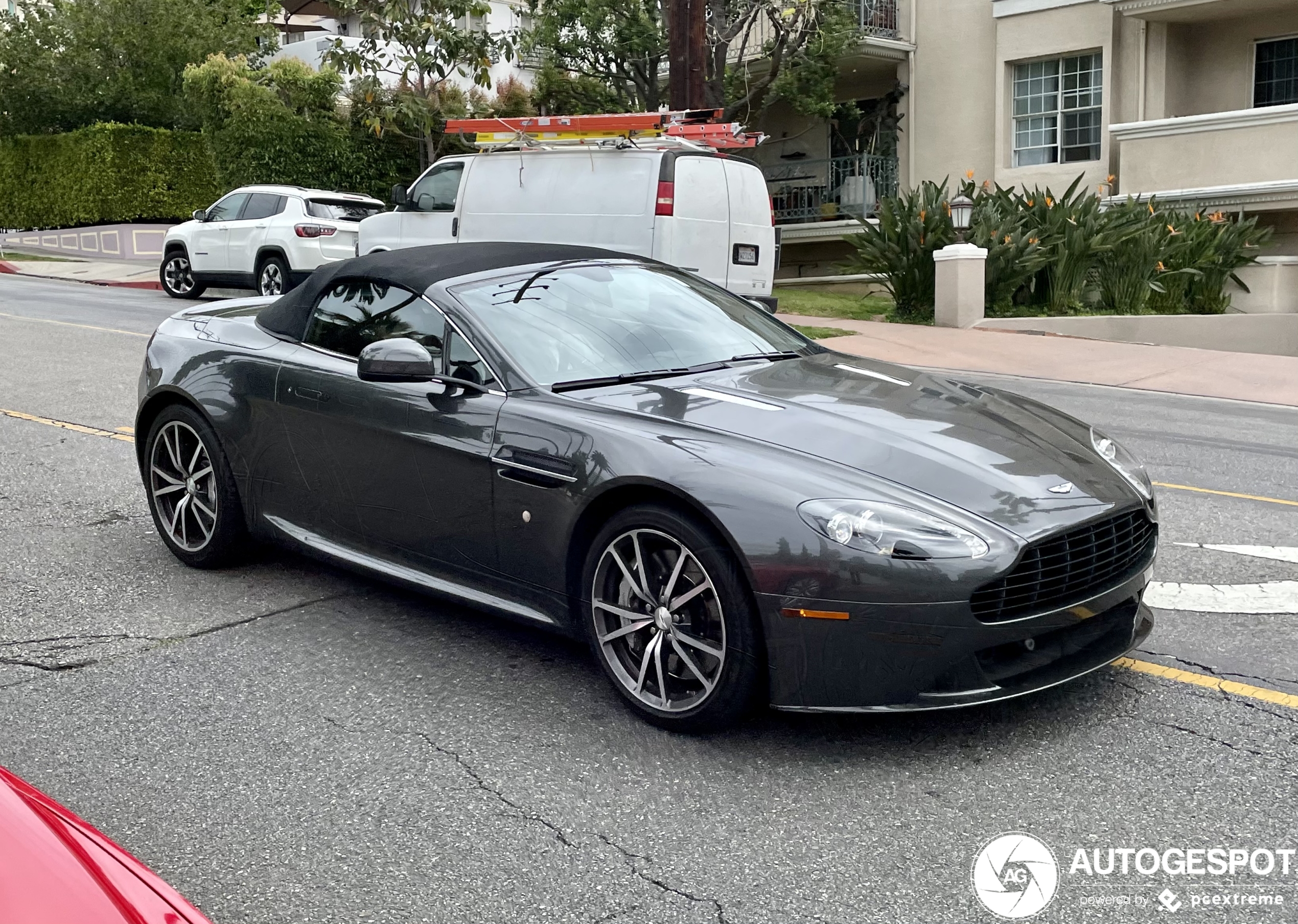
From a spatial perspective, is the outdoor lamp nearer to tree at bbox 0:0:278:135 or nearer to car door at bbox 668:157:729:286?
car door at bbox 668:157:729:286

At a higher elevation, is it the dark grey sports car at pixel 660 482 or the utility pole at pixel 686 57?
the utility pole at pixel 686 57

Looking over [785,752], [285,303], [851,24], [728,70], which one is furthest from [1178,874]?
[728,70]

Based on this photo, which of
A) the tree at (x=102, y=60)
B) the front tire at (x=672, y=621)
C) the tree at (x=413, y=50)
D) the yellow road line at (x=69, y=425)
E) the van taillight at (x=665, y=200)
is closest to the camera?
the front tire at (x=672, y=621)

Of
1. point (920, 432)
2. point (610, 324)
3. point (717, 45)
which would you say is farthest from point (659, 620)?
point (717, 45)

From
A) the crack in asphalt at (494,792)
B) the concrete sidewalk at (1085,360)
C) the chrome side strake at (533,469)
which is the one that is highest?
the chrome side strake at (533,469)

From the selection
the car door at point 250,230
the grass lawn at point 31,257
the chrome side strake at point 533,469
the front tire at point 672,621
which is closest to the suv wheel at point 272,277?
the car door at point 250,230

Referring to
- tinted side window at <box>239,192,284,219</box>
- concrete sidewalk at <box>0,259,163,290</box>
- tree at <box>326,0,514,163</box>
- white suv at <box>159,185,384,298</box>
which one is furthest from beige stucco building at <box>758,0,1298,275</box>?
concrete sidewalk at <box>0,259,163,290</box>

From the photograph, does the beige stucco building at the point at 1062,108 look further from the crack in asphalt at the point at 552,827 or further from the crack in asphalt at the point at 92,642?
the crack in asphalt at the point at 552,827

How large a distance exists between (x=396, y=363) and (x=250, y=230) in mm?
16170

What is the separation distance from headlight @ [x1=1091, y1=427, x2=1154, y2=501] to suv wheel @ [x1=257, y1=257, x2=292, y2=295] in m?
16.3

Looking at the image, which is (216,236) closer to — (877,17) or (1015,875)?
(877,17)

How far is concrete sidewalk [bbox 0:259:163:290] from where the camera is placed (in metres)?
25.6

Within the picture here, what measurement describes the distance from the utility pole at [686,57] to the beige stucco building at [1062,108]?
7.57 m

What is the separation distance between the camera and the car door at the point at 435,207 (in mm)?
16078
